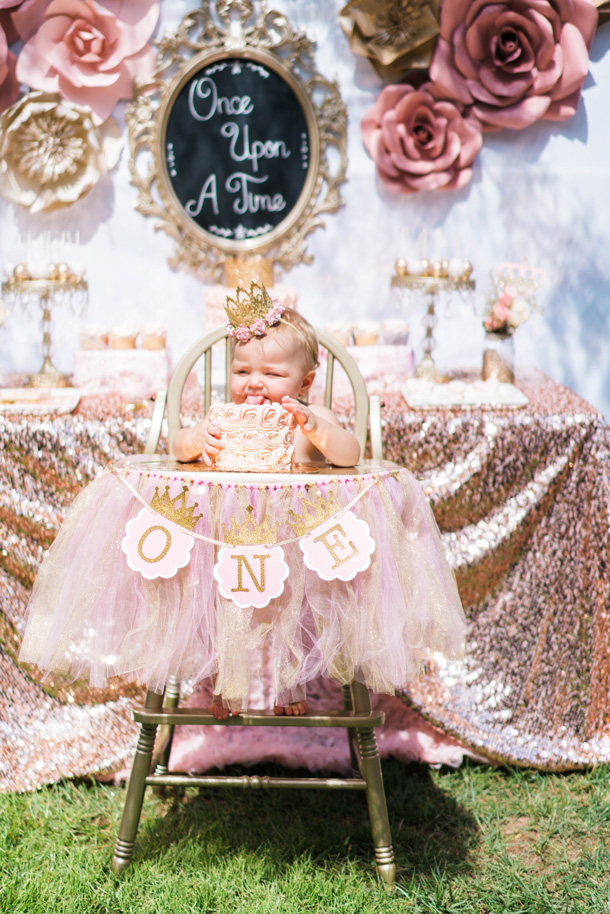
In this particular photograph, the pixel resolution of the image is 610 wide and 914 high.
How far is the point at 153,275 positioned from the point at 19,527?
1.05m

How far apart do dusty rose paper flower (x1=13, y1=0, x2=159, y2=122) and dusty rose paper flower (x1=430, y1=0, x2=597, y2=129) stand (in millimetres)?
961

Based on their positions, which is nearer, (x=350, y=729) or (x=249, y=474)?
(x=249, y=474)

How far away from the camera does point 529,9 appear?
9.32ft

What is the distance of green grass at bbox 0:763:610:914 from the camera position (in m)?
1.88

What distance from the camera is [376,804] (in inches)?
75.9

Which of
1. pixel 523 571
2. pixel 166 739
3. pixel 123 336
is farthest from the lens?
pixel 123 336

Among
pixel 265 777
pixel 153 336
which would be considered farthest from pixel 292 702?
pixel 153 336

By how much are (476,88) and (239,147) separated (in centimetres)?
79

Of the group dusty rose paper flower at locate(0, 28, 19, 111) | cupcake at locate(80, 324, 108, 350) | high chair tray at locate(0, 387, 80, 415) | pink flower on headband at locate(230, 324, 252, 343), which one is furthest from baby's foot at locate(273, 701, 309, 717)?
dusty rose paper flower at locate(0, 28, 19, 111)

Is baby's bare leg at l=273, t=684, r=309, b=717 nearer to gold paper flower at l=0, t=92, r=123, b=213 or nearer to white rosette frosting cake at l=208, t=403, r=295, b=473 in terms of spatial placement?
white rosette frosting cake at l=208, t=403, r=295, b=473

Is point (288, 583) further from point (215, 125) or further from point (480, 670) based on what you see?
point (215, 125)

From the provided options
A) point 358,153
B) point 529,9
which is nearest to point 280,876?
point 358,153

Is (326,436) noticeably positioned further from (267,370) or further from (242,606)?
(242,606)

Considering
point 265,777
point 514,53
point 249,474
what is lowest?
point 265,777
